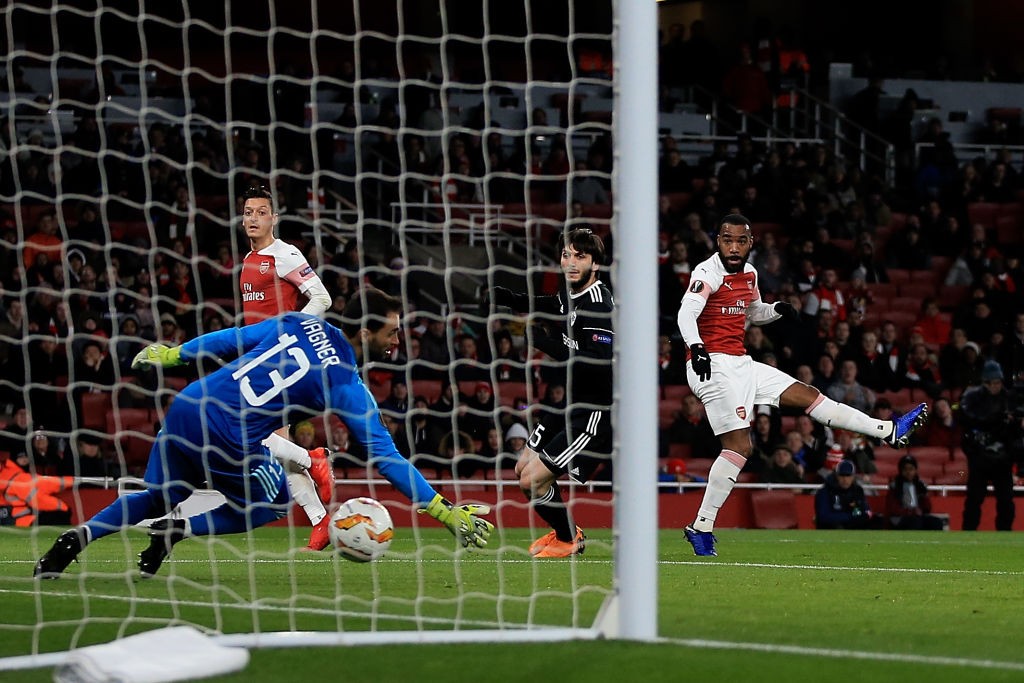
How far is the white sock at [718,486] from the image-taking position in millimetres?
9484

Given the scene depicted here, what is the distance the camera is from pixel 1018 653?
16.8 feet

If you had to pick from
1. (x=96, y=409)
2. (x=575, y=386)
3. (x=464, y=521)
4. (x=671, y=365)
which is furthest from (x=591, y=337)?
(x=671, y=365)

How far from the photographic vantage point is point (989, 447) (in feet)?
47.8

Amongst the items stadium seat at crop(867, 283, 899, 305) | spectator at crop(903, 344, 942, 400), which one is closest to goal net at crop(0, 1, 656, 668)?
stadium seat at crop(867, 283, 899, 305)

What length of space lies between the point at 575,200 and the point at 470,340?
4219 mm

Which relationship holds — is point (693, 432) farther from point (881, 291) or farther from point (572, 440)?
point (572, 440)

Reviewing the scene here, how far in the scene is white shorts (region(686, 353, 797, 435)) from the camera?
959 centimetres

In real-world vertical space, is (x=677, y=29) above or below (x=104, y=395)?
above

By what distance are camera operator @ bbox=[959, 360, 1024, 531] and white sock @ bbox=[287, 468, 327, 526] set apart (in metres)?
7.37

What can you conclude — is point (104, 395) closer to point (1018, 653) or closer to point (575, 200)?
point (575, 200)

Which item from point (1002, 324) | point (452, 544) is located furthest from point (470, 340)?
point (1002, 324)

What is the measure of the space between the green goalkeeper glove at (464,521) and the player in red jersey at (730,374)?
2425 millimetres

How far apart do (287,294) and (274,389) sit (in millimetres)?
2713

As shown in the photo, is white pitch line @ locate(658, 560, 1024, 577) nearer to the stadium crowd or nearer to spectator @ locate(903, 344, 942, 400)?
the stadium crowd
